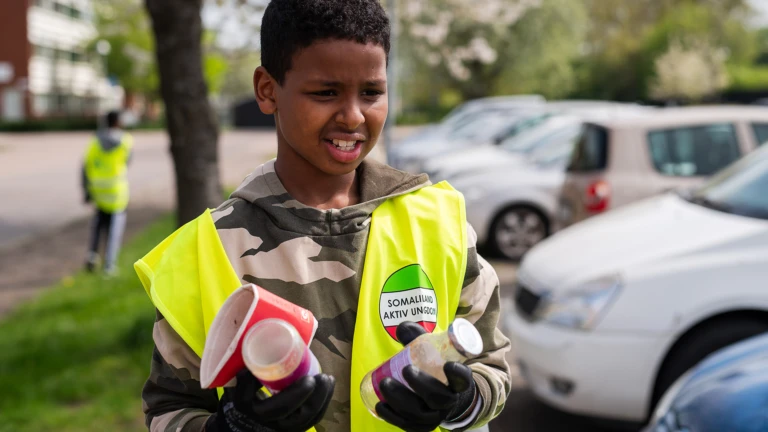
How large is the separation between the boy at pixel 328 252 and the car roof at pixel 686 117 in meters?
5.89

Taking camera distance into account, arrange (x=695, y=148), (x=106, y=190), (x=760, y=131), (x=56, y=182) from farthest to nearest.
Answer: (x=56, y=182), (x=106, y=190), (x=695, y=148), (x=760, y=131)

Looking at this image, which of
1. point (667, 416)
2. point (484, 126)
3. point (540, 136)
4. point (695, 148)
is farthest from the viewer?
point (484, 126)

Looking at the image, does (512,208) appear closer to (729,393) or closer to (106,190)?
(106,190)

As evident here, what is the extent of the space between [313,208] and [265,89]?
0.29 metres

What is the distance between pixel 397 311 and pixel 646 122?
6089 mm

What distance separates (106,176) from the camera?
9023 millimetres

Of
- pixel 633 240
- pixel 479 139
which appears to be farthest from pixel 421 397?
pixel 479 139

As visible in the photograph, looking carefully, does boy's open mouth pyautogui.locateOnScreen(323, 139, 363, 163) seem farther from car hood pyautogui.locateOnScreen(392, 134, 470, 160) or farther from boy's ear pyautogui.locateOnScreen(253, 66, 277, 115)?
car hood pyautogui.locateOnScreen(392, 134, 470, 160)

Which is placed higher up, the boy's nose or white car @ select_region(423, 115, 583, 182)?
the boy's nose

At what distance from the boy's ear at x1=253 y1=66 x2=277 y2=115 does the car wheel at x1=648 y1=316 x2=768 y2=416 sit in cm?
310

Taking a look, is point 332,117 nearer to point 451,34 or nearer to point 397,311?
point 397,311

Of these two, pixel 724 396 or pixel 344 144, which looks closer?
pixel 344 144

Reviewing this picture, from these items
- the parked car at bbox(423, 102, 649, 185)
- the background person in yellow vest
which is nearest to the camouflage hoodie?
the background person in yellow vest

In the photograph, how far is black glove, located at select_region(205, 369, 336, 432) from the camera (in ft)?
4.38
